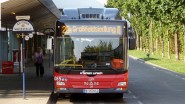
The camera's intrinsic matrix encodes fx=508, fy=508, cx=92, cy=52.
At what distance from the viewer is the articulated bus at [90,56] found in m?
17.0

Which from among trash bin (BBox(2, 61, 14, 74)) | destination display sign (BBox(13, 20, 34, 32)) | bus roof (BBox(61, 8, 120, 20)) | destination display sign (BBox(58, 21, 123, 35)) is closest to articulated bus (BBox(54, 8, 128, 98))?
destination display sign (BBox(58, 21, 123, 35))

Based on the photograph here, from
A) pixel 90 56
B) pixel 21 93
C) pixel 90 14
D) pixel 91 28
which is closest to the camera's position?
pixel 90 56

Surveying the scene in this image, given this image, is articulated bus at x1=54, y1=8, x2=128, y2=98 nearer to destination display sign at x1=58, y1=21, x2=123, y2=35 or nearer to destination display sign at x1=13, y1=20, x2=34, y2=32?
destination display sign at x1=58, y1=21, x2=123, y2=35

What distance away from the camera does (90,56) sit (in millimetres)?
17172

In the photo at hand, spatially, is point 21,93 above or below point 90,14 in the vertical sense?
below

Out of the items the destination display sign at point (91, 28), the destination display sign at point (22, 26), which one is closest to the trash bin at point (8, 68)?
the destination display sign at point (22, 26)

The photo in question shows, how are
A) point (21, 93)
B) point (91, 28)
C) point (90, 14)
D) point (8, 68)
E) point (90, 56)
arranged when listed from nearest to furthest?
point (90, 56) → point (91, 28) → point (90, 14) → point (21, 93) → point (8, 68)

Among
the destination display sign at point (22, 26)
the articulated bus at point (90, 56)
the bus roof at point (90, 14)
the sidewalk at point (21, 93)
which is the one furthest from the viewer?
the bus roof at point (90, 14)

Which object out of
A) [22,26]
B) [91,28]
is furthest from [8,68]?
[91,28]

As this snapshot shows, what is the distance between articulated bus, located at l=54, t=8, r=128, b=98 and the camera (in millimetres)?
17031

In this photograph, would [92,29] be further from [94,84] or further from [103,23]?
[94,84]

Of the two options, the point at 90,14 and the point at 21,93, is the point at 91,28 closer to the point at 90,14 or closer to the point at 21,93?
the point at 90,14

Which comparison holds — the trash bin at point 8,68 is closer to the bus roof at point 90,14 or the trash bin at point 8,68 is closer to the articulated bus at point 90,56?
the bus roof at point 90,14

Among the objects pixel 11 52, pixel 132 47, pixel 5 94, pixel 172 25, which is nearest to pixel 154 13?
pixel 172 25
